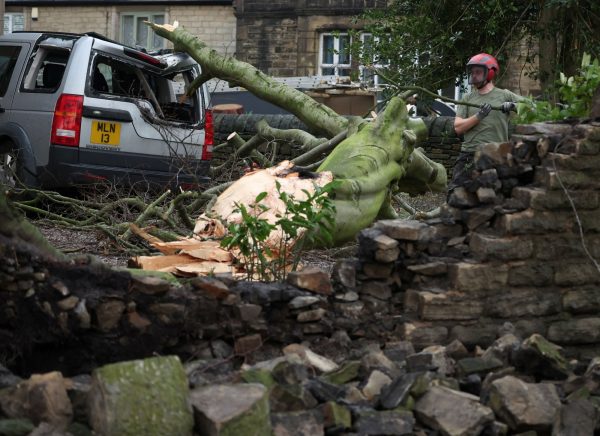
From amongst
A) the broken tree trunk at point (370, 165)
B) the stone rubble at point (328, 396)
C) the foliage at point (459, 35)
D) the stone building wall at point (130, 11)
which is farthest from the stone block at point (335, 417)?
the stone building wall at point (130, 11)

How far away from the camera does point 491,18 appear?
1507 cm

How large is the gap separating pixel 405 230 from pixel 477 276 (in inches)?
20.2

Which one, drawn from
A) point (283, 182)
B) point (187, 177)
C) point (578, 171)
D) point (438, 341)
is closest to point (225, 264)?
point (283, 182)

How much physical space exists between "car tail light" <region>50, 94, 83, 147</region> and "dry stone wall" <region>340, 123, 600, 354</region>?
5.55m

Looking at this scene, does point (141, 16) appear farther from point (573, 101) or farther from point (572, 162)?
point (572, 162)

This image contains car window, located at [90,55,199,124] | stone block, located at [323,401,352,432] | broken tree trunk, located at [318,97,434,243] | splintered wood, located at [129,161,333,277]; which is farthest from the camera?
car window, located at [90,55,199,124]

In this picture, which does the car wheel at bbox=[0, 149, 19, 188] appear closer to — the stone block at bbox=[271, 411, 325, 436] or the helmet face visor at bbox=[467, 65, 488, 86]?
the helmet face visor at bbox=[467, 65, 488, 86]

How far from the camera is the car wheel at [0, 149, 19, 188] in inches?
456

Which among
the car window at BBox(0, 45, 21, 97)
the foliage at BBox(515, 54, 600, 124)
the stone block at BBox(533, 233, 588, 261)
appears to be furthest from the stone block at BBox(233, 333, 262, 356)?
the car window at BBox(0, 45, 21, 97)

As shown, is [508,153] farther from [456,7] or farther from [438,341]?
[456,7]

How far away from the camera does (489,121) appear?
371 inches

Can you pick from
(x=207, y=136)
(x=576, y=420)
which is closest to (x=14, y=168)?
(x=207, y=136)

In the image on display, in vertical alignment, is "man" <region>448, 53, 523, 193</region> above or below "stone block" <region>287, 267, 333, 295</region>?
above

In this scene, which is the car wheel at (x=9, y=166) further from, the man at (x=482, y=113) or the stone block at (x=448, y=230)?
the stone block at (x=448, y=230)
